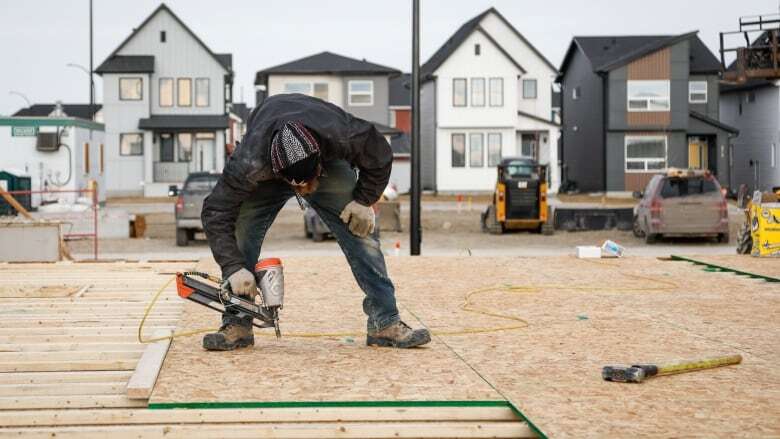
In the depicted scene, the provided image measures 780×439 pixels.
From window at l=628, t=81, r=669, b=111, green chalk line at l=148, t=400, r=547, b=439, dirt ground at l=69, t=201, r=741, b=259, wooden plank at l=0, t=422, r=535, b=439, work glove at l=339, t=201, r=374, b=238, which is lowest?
dirt ground at l=69, t=201, r=741, b=259

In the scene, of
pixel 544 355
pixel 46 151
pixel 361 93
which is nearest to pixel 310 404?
pixel 544 355

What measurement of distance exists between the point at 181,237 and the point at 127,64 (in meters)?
30.6

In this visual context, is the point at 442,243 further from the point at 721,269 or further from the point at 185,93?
the point at 185,93

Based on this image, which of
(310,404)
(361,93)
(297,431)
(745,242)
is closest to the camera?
(297,431)

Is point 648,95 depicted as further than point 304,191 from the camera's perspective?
Yes

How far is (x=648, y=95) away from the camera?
50.1 metres

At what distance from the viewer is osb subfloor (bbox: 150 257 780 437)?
16.4 ft

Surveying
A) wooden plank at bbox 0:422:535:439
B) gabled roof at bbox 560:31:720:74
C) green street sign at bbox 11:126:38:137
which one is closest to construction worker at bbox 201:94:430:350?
wooden plank at bbox 0:422:535:439

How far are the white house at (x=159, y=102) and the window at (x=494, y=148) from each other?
12684 millimetres

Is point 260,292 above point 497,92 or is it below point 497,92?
below

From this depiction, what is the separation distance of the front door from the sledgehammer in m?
47.7

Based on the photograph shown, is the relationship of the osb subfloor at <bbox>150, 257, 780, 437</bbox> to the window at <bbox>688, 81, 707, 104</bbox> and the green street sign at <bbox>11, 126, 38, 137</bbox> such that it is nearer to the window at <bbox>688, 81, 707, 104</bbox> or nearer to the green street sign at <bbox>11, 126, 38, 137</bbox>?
the green street sign at <bbox>11, 126, 38, 137</bbox>

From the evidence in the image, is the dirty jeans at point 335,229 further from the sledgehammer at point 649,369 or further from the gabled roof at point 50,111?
the gabled roof at point 50,111

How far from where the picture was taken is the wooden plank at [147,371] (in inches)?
204
